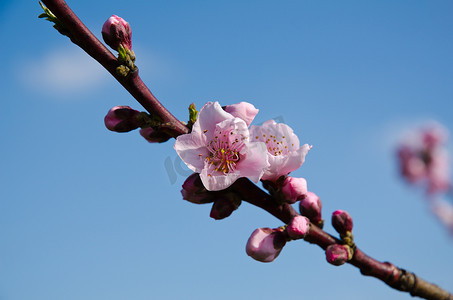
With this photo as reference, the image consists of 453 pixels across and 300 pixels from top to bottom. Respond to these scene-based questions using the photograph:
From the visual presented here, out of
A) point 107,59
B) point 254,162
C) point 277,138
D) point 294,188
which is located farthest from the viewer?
point 277,138

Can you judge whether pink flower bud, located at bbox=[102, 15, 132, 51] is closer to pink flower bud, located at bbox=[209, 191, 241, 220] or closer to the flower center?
the flower center

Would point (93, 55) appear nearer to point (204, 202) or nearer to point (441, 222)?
point (204, 202)

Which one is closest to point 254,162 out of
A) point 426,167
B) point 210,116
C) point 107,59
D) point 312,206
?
point 210,116

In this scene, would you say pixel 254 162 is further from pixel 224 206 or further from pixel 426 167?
pixel 426 167

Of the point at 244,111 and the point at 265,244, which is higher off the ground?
the point at 244,111

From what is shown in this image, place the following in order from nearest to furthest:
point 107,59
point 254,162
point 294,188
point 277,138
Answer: point 107,59
point 254,162
point 294,188
point 277,138

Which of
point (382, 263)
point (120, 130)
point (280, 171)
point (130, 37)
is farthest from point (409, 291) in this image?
point (130, 37)
